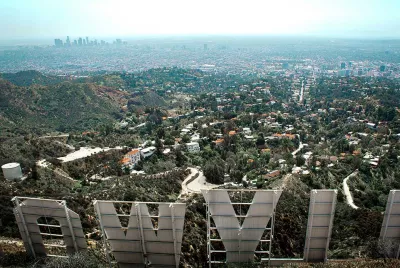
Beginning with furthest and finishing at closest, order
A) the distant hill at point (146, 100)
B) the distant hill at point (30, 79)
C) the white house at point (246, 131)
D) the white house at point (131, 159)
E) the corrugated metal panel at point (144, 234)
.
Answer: the distant hill at point (30, 79)
the distant hill at point (146, 100)
the white house at point (246, 131)
the white house at point (131, 159)
the corrugated metal panel at point (144, 234)

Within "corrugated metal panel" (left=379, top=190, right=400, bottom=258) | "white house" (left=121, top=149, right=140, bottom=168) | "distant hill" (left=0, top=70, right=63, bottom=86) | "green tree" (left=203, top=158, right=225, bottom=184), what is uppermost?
"corrugated metal panel" (left=379, top=190, right=400, bottom=258)

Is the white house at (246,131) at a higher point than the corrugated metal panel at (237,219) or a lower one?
lower

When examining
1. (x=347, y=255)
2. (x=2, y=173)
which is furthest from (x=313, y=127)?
(x=2, y=173)

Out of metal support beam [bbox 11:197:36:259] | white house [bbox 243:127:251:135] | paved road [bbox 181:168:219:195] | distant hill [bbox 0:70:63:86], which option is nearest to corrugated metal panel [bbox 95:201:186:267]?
metal support beam [bbox 11:197:36:259]

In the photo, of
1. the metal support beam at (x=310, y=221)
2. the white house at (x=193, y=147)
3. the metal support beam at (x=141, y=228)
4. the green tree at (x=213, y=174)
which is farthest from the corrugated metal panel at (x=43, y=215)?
the white house at (x=193, y=147)

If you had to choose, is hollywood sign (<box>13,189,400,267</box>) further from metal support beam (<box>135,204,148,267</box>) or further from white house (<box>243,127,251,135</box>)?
white house (<box>243,127,251,135</box>)

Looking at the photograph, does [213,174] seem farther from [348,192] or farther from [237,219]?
[237,219]

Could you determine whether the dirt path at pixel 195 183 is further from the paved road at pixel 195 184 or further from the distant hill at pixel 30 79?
the distant hill at pixel 30 79

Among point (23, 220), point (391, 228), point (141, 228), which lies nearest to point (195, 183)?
point (141, 228)
